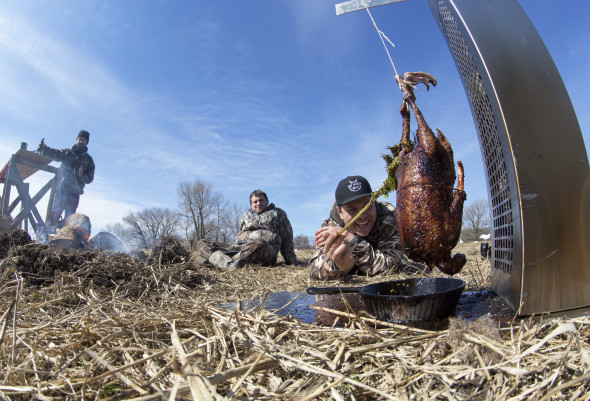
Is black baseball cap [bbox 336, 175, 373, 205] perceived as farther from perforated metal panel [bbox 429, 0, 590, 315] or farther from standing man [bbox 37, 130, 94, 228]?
standing man [bbox 37, 130, 94, 228]

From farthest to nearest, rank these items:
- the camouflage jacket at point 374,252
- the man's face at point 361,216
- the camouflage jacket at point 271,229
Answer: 1. the camouflage jacket at point 271,229
2. the man's face at point 361,216
3. the camouflage jacket at point 374,252

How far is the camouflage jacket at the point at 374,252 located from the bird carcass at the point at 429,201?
222 cm

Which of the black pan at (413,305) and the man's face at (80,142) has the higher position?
the man's face at (80,142)

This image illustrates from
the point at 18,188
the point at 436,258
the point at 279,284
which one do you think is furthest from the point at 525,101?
the point at 18,188

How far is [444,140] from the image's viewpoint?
2.39 m

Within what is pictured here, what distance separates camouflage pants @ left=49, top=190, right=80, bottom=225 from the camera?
1212cm

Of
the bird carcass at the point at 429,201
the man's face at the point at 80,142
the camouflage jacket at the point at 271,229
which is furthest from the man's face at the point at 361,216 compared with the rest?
the man's face at the point at 80,142

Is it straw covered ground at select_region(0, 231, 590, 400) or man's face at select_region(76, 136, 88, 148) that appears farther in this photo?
man's face at select_region(76, 136, 88, 148)

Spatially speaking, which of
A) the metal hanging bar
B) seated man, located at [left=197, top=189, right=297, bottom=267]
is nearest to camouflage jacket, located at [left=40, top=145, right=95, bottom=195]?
seated man, located at [left=197, top=189, right=297, bottom=267]

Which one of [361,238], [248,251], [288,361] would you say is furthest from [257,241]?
[288,361]

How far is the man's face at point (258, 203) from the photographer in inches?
364

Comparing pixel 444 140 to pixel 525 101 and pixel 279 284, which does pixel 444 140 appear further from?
pixel 279 284

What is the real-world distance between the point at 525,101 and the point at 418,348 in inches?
56.3

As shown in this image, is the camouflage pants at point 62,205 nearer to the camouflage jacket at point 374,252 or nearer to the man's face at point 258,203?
the man's face at point 258,203
